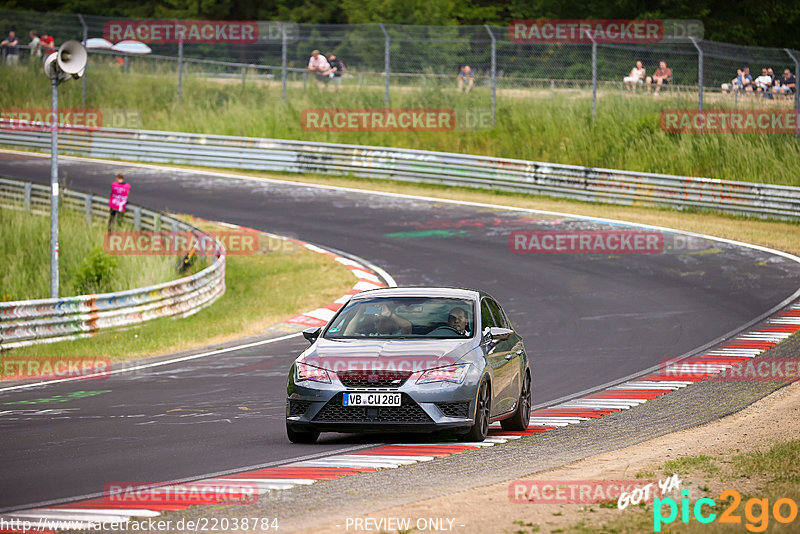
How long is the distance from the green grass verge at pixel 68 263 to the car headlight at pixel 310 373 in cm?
1213

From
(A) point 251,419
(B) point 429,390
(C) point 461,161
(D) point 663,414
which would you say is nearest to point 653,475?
(B) point 429,390

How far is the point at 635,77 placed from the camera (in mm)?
35188

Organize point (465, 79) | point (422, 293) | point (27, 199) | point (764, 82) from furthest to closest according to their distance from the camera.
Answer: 1. point (465, 79)
2. point (27, 199)
3. point (764, 82)
4. point (422, 293)

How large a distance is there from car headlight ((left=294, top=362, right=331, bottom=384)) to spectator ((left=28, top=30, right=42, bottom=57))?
128 ft

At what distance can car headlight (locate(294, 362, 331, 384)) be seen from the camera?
33.9 feet

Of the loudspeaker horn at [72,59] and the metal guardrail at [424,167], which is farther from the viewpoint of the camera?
the metal guardrail at [424,167]

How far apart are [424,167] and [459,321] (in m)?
24.7

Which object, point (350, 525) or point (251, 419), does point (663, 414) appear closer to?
point (251, 419)

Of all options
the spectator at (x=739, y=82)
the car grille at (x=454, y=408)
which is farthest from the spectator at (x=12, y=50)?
the car grille at (x=454, y=408)

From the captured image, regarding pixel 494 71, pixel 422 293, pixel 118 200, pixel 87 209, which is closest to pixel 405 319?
pixel 422 293

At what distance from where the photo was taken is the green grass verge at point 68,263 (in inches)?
928

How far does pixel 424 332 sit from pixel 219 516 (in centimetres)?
408

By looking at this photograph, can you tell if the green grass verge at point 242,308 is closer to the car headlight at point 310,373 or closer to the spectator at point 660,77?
the car headlight at point 310,373

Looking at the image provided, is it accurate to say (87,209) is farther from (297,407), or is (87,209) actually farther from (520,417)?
(297,407)
